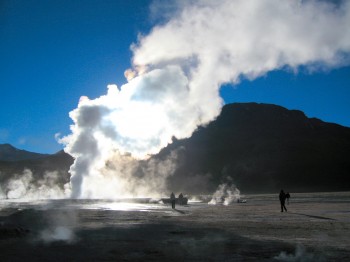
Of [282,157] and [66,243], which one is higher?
[282,157]

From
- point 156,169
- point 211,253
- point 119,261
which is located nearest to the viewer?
point 119,261

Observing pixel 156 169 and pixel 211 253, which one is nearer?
pixel 211 253

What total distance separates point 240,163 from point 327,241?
17775 cm

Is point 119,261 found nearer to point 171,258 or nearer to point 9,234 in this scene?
point 171,258

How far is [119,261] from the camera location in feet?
38.4

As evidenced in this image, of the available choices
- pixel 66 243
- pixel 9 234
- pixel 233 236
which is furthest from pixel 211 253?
pixel 9 234

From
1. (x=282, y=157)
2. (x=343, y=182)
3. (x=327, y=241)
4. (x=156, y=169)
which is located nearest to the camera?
(x=327, y=241)

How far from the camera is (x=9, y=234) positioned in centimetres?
1772

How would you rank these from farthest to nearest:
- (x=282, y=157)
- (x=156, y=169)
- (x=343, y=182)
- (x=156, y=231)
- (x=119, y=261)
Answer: (x=282, y=157), (x=156, y=169), (x=343, y=182), (x=156, y=231), (x=119, y=261)

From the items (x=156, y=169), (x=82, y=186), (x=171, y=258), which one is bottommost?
(x=171, y=258)

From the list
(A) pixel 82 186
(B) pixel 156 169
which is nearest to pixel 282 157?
(B) pixel 156 169

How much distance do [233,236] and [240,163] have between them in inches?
6942

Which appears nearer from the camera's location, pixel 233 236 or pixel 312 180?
pixel 233 236

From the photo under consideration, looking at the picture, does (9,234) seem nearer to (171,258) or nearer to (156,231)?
(156,231)
